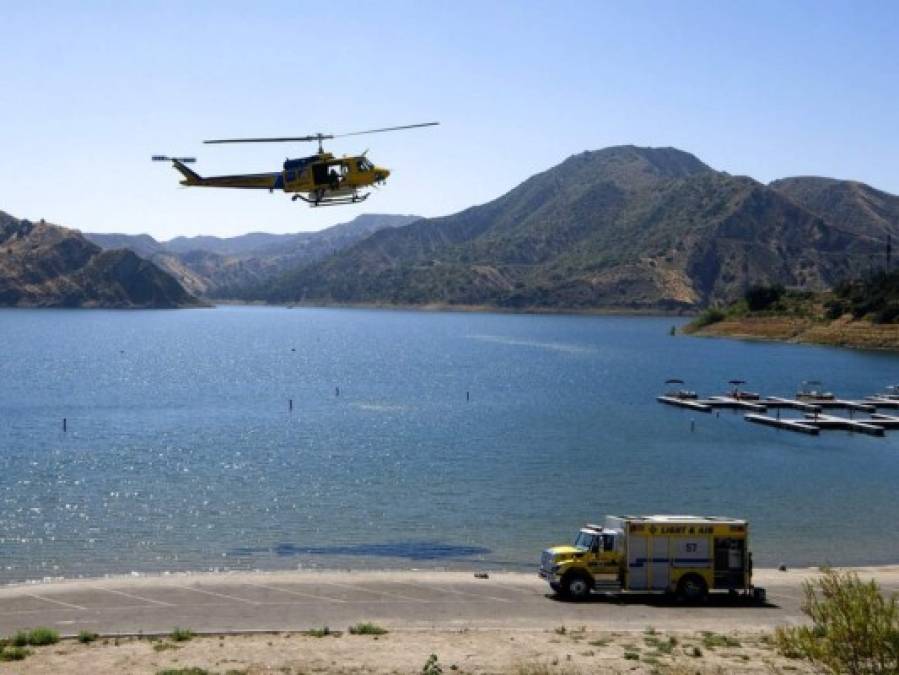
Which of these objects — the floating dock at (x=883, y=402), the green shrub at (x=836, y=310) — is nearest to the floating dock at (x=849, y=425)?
the floating dock at (x=883, y=402)

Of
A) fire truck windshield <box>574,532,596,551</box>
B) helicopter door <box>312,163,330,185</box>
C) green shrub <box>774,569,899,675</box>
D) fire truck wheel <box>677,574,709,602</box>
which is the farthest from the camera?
helicopter door <box>312,163,330,185</box>

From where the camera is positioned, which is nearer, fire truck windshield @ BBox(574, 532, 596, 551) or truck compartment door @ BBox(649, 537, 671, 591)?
truck compartment door @ BBox(649, 537, 671, 591)

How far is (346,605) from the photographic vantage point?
32.5 meters

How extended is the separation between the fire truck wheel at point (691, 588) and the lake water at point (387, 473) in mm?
10159

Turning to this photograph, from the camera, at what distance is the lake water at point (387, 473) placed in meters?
45.0

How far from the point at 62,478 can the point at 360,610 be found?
33.4 metres

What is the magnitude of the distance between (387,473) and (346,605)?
30724mm

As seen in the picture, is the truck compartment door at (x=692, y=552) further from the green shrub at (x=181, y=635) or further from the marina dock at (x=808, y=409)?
the marina dock at (x=808, y=409)

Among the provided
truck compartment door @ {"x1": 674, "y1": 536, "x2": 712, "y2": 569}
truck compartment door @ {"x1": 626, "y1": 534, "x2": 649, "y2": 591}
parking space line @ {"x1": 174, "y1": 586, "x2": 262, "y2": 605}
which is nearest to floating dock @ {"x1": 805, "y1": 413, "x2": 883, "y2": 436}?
truck compartment door @ {"x1": 674, "y1": 536, "x2": 712, "y2": 569}

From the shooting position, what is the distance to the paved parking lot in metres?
30.1

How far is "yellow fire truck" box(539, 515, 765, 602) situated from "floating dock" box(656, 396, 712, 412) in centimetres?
7062

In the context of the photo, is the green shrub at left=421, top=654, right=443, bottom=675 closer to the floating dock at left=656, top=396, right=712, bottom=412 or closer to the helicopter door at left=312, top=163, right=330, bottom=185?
the helicopter door at left=312, top=163, right=330, bottom=185

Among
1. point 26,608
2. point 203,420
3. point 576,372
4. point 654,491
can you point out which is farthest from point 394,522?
point 576,372

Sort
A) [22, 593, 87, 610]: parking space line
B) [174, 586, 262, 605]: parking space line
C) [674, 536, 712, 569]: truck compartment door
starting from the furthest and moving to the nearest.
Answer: [674, 536, 712, 569]: truck compartment door
[174, 586, 262, 605]: parking space line
[22, 593, 87, 610]: parking space line
